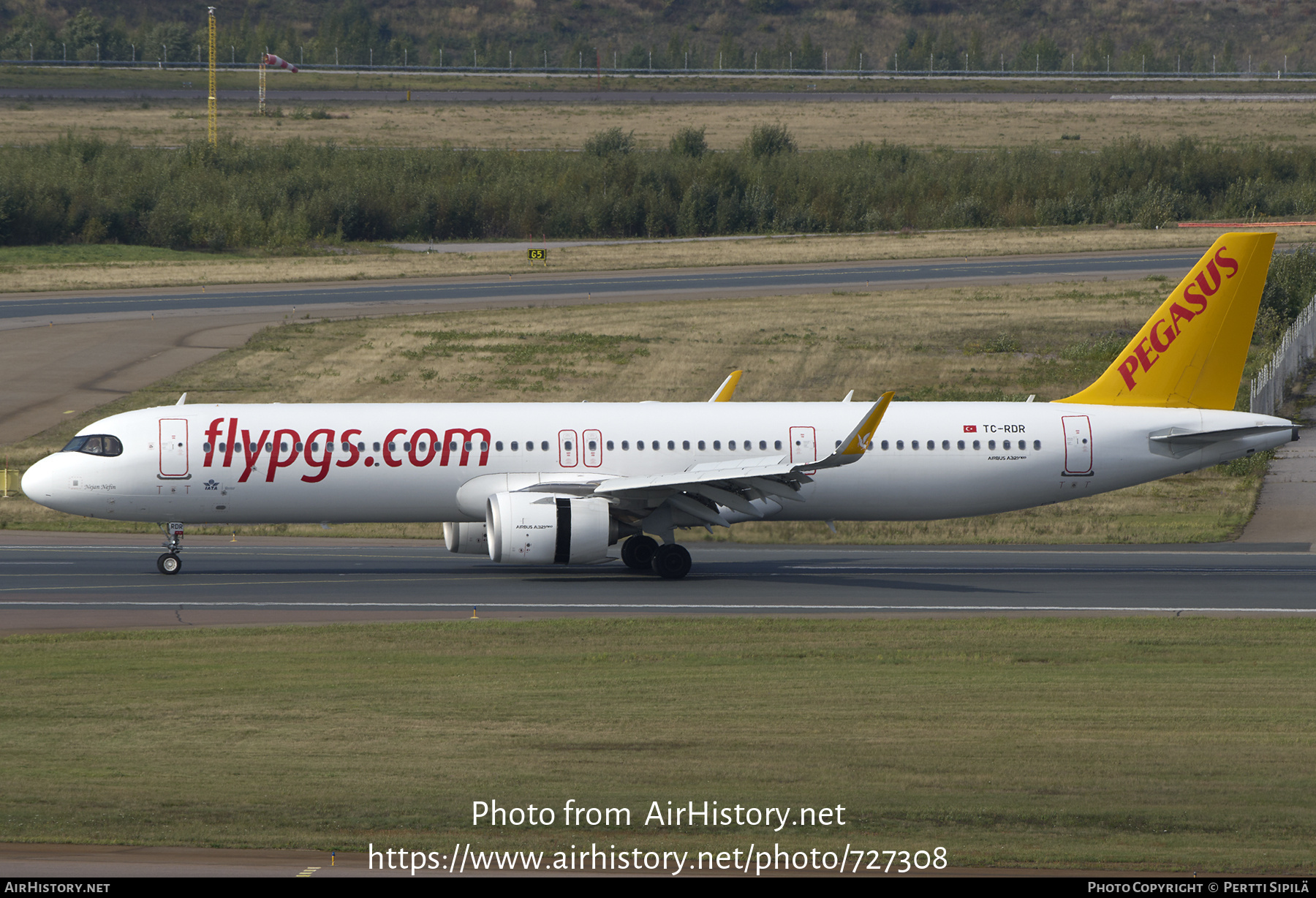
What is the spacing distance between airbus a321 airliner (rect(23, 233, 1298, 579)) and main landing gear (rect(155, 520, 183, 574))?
0.18ft

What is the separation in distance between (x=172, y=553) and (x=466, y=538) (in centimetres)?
648

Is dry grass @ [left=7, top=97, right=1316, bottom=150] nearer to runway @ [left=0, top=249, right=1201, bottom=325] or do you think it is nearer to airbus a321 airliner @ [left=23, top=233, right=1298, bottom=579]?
runway @ [left=0, top=249, right=1201, bottom=325]

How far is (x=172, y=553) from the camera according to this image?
3419 centimetres

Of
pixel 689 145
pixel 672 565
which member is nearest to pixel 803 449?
pixel 672 565

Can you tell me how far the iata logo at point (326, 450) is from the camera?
3356cm

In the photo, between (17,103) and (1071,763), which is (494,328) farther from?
(17,103)

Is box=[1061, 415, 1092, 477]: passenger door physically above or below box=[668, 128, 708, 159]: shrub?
below

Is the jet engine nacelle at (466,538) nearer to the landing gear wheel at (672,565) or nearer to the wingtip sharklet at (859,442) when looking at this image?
the landing gear wheel at (672,565)

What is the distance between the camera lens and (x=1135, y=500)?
4519 centimetres

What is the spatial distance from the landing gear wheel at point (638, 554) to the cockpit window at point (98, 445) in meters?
11.3

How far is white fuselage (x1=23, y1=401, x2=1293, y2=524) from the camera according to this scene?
33.6 m

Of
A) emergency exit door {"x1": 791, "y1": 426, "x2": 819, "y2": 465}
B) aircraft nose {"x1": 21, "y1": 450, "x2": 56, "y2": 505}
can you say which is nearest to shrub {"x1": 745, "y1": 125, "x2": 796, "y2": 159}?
emergency exit door {"x1": 791, "y1": 426, "x2": 819, "y2": 465}

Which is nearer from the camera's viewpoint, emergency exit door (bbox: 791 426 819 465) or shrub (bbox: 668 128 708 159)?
emergency exit door (bbox: 791 426 819 465)

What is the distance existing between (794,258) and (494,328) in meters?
23.5
